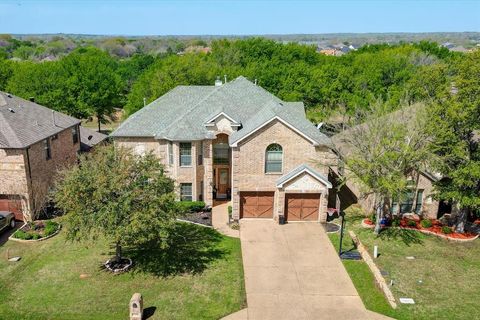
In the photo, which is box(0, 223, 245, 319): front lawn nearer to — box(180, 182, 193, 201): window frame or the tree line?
box(180, 182, 193, 201): window frame

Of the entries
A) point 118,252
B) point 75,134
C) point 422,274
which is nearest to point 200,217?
point 118,252

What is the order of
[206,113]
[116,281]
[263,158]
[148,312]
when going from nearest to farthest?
[148,312] < [116,281] < [263,158] < [206,113]

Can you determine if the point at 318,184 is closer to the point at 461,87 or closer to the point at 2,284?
the point at 461,87

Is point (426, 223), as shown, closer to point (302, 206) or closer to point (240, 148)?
point (302, 206)

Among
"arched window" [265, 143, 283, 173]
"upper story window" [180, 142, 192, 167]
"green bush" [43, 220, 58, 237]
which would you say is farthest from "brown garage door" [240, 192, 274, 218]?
"green bush" [43, 220, 58, 237]

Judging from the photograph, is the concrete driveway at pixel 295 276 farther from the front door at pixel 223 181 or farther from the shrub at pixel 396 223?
the front door at pixel 223 181
